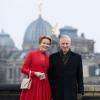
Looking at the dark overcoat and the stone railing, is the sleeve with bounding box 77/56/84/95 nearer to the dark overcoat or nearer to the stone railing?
the dark overcoat

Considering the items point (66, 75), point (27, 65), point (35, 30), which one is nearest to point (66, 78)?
point (66, 75)

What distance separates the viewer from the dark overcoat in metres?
10.1

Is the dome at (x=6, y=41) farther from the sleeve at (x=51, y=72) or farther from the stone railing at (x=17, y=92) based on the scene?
the sleeve at (x=51, y=72)

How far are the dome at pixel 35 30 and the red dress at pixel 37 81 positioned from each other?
388 feet

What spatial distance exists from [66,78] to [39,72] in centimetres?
41

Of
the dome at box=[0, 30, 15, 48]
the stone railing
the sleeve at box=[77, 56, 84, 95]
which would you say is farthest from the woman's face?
the dome at box=[0, 30, 15, 48]

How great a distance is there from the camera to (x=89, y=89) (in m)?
11.8

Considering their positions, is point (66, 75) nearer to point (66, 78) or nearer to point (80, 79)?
point (66, 78)

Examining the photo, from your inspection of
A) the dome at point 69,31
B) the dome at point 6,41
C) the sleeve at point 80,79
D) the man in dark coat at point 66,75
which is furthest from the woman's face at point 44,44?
the dome at point 6,41

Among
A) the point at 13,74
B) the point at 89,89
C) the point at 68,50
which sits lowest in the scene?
the point at 13,74

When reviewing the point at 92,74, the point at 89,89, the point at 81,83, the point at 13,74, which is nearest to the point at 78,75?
the point at 81,83

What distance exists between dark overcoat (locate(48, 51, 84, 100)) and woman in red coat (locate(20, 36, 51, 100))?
12 cm

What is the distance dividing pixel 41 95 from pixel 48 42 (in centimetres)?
79

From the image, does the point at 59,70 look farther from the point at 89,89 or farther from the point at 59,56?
the point at 89,89
